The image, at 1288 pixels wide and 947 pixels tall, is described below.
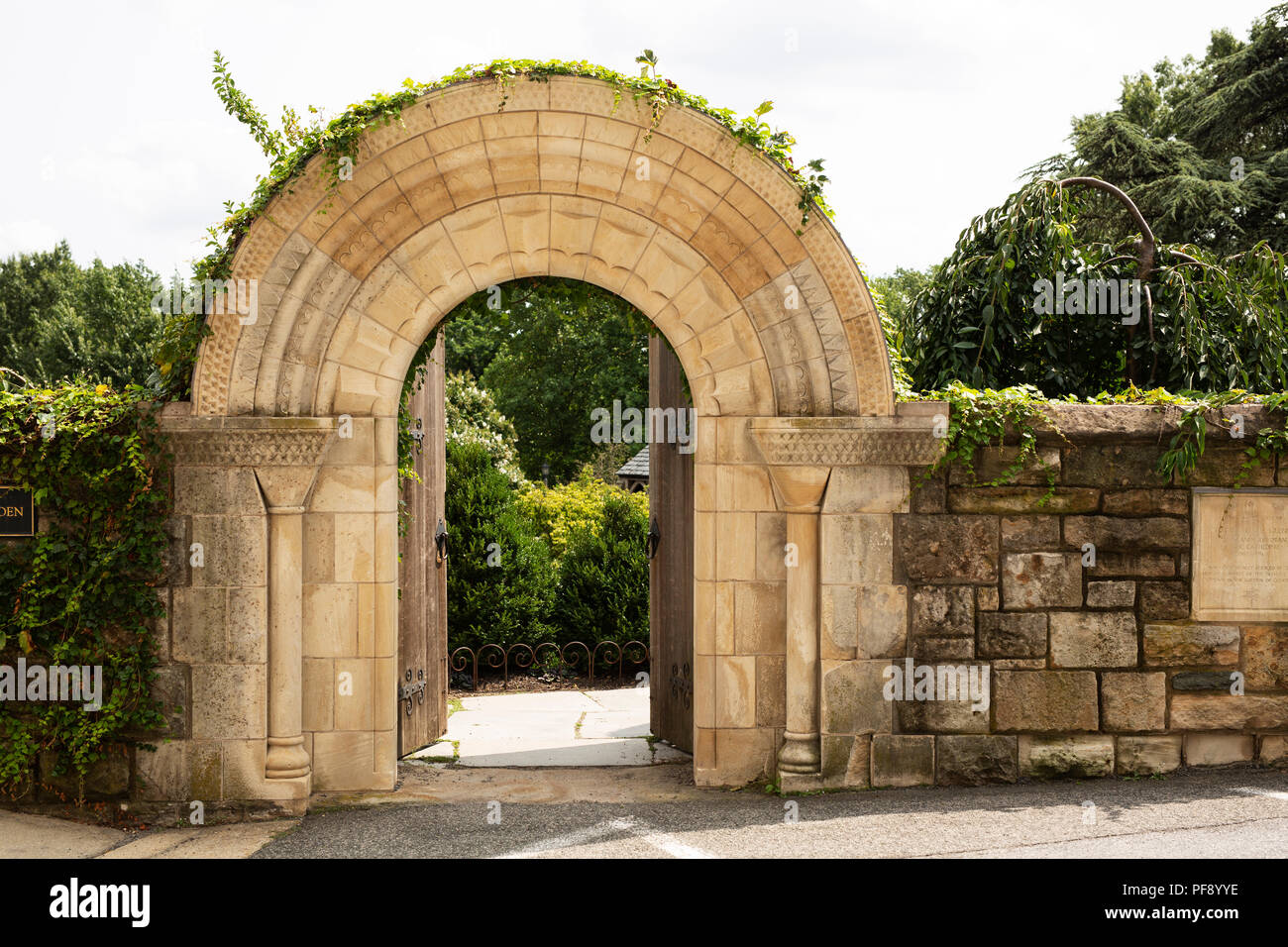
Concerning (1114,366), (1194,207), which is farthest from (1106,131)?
(1114,366)

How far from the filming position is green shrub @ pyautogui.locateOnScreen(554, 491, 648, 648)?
10.5 m

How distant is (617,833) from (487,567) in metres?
5.64

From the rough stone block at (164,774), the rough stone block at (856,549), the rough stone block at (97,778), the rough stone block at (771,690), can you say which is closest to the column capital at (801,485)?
the rough stone block at (856,549)

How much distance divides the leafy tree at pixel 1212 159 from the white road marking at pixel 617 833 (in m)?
12.7

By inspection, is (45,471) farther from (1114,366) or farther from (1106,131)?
(1106,131)

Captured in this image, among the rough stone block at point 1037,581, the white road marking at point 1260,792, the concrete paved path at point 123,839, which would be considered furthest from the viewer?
the rough stone block at point 1037,581

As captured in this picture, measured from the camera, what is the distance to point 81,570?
17.3 feet

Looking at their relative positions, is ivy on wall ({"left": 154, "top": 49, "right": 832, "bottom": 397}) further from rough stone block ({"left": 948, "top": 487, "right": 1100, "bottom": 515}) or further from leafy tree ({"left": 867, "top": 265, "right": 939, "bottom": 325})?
leafy tree ({"left": 867, "top": 265, "right": 939, "bottom": 325})

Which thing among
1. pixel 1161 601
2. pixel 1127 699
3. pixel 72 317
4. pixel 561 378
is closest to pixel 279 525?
pixel 1127 699

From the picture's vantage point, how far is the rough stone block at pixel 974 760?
558 centimetres

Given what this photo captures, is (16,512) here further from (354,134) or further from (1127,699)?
(1127,699)

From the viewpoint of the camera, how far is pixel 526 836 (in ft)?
16.0

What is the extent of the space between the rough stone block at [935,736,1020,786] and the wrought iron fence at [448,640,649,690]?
15.7 ft

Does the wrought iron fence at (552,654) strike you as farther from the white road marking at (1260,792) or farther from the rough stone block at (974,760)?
the white road marking at (1260,792)
